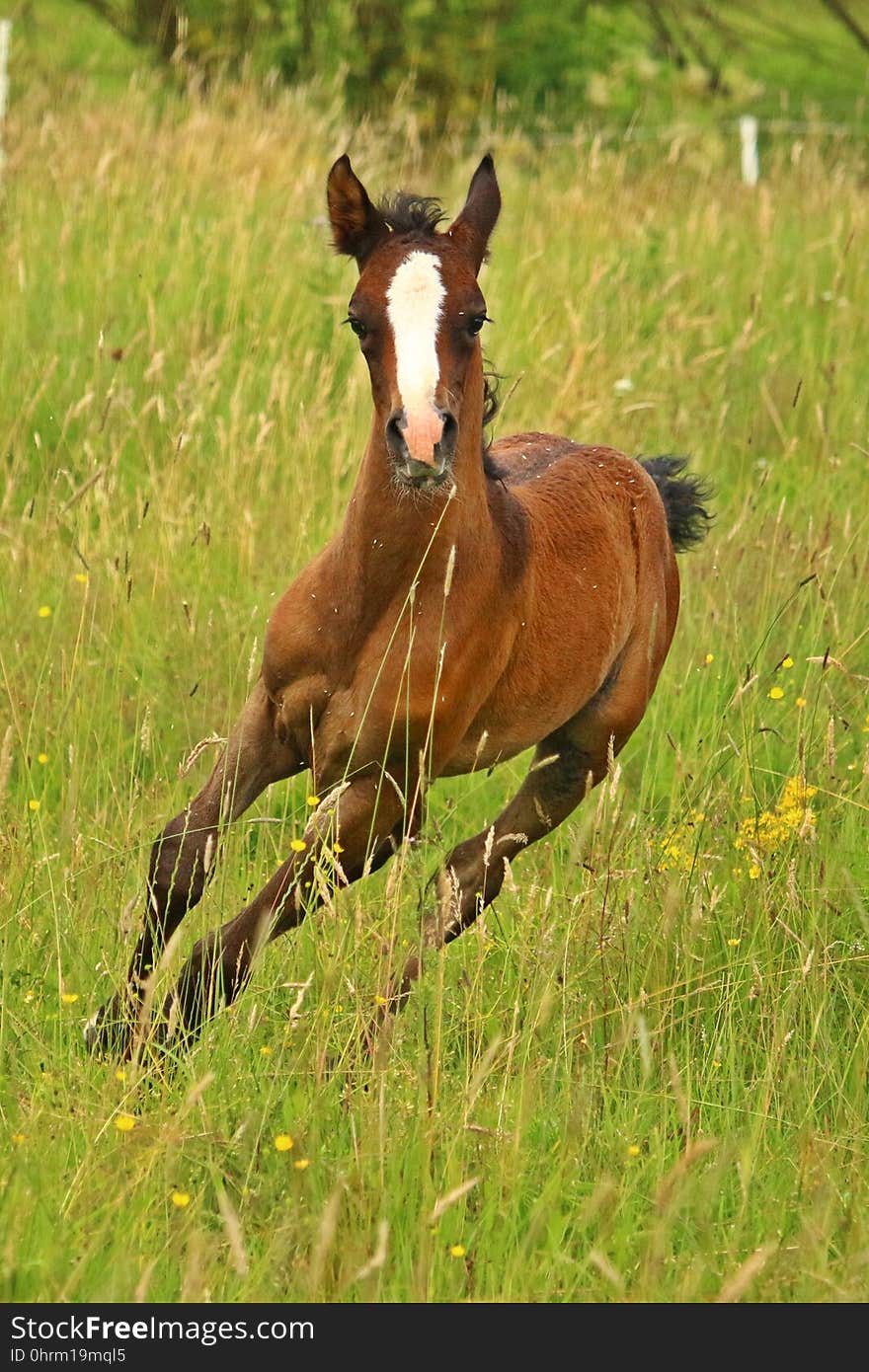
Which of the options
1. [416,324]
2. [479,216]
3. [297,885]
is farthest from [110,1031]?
[479,216]

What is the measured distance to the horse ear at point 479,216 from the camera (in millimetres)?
4047

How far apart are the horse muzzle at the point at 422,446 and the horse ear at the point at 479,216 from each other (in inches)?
24.5

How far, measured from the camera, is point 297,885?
3648 millimetres

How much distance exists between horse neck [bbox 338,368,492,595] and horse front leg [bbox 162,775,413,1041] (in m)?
0.47

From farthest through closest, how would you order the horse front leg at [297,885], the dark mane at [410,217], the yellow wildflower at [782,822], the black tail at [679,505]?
the black tail at [679,505]
the yellow wildflower at [782,822]
the dark mane at [410,217]
the horse front leg at [297,885]

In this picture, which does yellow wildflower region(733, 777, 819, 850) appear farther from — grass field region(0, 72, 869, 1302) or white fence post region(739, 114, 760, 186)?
white fence post region(739, 114, 760, 186)

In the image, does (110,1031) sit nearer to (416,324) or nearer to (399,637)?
(399,637)

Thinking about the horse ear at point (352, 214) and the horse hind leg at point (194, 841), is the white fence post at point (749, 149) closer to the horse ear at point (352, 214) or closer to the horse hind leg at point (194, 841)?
the horse ear at point (352, 214)

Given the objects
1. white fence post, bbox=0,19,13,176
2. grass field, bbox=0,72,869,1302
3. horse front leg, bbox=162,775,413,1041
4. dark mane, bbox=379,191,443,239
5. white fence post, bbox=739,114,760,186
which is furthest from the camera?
white fence post, bbox=739,114,760,186

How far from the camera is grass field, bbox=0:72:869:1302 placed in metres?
3.06

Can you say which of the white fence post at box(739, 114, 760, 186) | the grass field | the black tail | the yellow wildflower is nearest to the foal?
the grass field

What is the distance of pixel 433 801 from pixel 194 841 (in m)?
1.42

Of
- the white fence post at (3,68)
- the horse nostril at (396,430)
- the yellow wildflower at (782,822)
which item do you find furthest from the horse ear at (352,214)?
the white fence post at (3,68)
